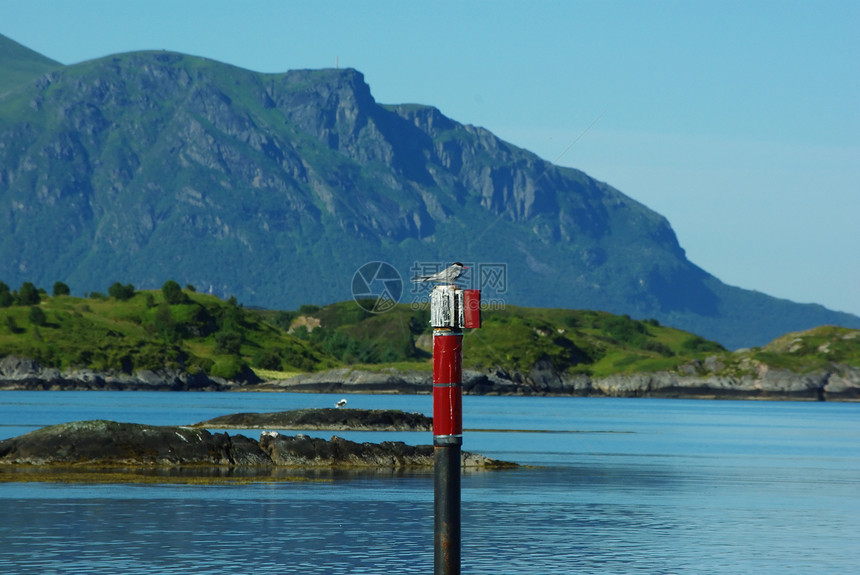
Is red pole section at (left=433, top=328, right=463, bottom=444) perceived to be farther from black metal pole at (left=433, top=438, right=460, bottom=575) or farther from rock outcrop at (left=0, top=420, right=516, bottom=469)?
rock outcrop at (left=0, top=420, right=516, bottom=469)

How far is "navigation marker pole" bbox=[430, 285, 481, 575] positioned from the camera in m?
22.5

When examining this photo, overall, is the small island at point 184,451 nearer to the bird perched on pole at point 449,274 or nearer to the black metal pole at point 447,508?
the black metal pole at point 447,508

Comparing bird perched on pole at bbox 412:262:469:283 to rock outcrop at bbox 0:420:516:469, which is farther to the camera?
rock outcrop at bbox 0:420:516:469

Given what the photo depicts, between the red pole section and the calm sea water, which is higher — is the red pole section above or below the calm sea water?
above

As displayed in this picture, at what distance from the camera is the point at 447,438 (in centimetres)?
2266

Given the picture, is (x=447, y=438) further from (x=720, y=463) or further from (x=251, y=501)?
(x=720, y=463)

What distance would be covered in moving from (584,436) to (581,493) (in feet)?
210

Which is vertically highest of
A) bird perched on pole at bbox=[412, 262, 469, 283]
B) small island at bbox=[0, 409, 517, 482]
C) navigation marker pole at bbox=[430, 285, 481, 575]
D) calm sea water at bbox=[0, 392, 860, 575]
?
bird perched on pole at bbox=[412, 262, 469, 283]

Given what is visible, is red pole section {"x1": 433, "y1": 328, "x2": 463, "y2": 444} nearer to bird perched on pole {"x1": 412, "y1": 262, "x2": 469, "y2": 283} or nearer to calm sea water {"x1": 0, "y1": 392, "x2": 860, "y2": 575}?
bird perched on pole {"x1": 412, "y1": 262, "x2": 469, "y2": 283}

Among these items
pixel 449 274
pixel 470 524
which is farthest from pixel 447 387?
pixel 470 524

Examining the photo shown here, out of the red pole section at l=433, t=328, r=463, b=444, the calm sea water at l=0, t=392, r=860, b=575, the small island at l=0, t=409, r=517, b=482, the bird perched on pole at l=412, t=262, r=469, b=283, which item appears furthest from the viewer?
the small island at l=0, t=409, r=517, b=482

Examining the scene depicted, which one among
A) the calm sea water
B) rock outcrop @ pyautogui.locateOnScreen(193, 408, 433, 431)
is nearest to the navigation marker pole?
the calm sea water

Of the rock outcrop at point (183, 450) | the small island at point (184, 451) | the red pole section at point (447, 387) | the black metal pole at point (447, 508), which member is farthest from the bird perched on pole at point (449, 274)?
the rock outcrop at point (183, 450)

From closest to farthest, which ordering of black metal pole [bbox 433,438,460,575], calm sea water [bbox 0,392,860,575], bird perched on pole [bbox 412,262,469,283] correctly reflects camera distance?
bird perched on pole [bbox 412,262,469,283] → black metal pole [bbox 433,438,460,575] → calm sea water [bbox 0,392,860,575]
